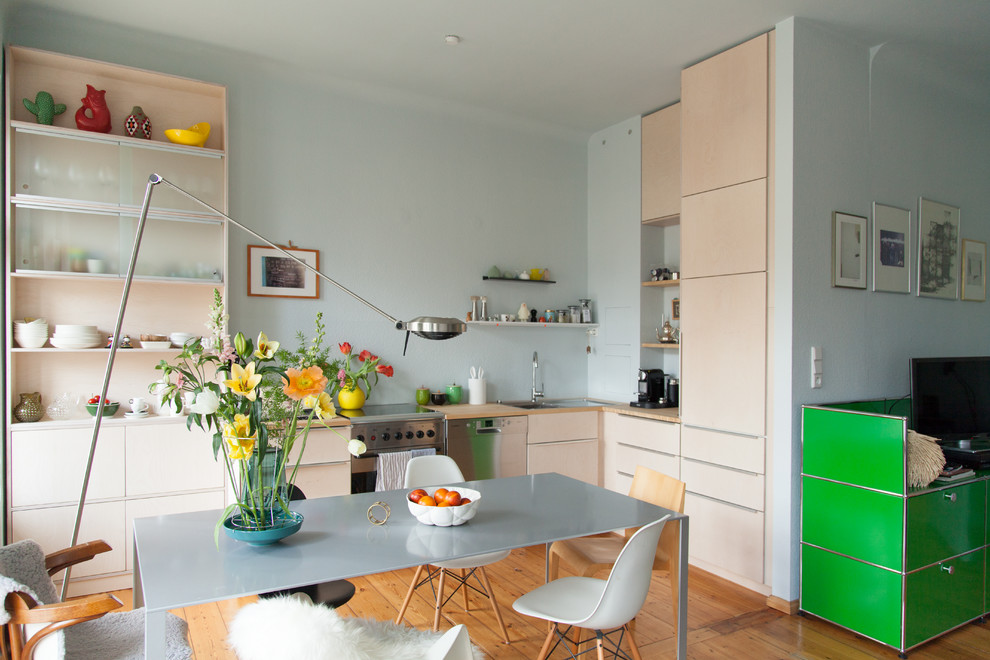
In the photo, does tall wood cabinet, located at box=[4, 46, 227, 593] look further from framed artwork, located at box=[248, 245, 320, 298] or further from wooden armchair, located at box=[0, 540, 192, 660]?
wooden armchair, located at box=[0, 540, 192, 660]

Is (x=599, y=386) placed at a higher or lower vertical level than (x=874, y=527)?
higher

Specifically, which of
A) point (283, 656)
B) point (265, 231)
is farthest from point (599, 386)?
point (283, 656)

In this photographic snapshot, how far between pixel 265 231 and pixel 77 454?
1699mm

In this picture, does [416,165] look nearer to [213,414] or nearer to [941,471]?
[213,414]

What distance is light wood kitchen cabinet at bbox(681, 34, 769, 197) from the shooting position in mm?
3510

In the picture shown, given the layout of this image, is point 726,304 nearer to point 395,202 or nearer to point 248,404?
point 395,202

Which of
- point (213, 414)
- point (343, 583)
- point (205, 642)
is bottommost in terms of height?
point (205, 642)


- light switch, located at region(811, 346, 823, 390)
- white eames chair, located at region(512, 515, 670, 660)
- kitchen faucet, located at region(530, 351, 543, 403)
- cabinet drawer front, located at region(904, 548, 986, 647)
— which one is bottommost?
cabinet drawer front, located at region(904, 548, 986, 647)

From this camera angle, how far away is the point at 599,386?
5340 mm

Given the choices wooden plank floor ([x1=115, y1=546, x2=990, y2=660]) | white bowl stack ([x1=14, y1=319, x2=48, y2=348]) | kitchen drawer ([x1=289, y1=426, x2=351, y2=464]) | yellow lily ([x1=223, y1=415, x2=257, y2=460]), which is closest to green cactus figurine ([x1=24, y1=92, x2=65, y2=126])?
white bowl stack ([x1=14, y1=319, x2=48, y2=348])

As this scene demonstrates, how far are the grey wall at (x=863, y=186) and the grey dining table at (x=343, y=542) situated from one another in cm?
149

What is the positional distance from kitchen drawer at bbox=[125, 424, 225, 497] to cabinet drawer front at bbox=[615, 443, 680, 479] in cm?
251

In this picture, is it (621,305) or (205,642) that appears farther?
(621,305)

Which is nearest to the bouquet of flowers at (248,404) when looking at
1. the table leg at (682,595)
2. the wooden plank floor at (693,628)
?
the wooden plank floor at (693,628)
